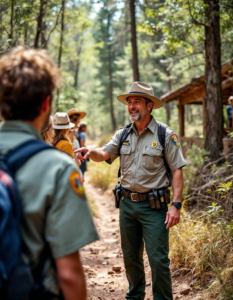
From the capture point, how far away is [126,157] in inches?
144

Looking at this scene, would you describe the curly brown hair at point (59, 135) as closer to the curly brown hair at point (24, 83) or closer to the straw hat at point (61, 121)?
the straw hat at point (61, 121)

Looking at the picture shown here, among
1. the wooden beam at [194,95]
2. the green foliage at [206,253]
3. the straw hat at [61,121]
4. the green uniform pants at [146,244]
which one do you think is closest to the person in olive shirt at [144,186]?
the green uniform pants at [146,244]

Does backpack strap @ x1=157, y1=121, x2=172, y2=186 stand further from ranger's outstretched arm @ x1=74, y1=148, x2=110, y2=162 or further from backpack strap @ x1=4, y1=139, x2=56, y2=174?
backpack strap @ x1=4, y1=139, x2=56, y2=174

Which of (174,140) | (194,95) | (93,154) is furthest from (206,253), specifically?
(194,95)

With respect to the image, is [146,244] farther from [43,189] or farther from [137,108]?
[43,189]

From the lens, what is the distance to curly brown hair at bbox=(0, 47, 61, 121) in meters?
1.44

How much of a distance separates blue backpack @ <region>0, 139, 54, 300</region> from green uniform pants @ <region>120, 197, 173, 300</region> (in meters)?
2.10

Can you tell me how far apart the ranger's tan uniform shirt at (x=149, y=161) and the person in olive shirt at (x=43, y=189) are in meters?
1.95

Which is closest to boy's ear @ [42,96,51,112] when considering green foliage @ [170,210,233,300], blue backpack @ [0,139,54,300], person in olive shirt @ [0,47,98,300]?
person in olive shirt @ [0,47,98,300]

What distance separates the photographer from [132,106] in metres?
3.67

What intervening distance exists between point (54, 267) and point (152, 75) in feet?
88.2

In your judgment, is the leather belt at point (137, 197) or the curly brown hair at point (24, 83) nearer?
the curly brown hair at point (24, 83)

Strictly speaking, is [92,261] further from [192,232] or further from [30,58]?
[30,58]

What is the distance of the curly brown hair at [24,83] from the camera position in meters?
1.44
